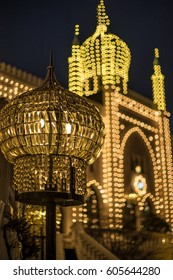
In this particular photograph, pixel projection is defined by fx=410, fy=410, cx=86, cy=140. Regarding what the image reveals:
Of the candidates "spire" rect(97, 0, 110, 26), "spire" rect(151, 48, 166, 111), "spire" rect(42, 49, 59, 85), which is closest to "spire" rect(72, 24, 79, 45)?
"spire" rect(97, 0, 110, 26)

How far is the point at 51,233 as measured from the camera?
3615 millimetres

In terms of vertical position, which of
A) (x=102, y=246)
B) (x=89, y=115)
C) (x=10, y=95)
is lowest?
(x=102, y=246)

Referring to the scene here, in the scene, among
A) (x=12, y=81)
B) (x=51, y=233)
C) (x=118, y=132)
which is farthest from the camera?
(x=118, y=132)

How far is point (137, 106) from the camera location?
16.9m

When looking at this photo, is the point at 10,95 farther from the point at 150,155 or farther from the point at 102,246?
the point at 150,155

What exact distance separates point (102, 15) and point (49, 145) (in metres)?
14.3

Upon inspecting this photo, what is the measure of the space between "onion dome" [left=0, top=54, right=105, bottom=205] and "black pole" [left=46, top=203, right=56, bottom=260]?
11cm

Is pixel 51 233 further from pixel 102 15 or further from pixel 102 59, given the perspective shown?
pixel 102 15

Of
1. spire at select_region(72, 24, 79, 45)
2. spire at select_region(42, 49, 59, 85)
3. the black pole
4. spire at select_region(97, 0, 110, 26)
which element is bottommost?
the black pole

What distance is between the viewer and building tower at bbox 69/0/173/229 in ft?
47.6

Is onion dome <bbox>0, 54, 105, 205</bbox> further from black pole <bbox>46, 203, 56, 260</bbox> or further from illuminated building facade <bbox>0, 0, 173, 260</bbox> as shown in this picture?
illuminated building facade <bbox>0, 0, 173, 260</bbox>

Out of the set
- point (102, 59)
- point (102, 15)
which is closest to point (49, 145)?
point (102, 59)
